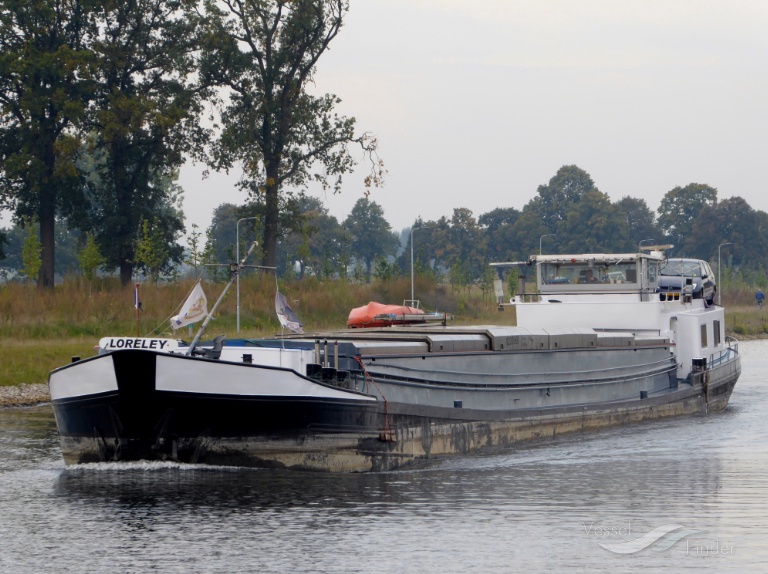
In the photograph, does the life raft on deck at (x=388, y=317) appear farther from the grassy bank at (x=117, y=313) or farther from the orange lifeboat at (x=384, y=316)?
the grassy bank at (x=117, y=313)

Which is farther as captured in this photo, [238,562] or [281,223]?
[281,223]

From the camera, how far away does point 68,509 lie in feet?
56.6

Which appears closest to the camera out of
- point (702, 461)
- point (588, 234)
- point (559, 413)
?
point (702, 461)

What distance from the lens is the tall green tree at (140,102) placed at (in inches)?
2197

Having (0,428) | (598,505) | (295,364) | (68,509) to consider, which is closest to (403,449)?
(295,364)

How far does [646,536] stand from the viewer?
594 inches

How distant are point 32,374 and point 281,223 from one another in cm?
2335

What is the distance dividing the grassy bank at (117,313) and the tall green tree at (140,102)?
5.00 m

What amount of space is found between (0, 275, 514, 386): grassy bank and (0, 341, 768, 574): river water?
16468 millimetres

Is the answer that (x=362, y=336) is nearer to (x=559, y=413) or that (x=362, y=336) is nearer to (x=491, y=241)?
(x=559, y=413)

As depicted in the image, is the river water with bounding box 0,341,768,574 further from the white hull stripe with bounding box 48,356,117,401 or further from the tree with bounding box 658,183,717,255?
the tree with bounding box 658,183,717,255

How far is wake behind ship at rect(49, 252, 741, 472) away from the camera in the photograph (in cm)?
1881

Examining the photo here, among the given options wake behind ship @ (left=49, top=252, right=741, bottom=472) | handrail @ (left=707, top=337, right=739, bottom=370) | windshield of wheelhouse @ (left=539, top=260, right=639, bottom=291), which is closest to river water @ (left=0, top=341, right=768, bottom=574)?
wake behind ship @ (left=49, top=252, right=741, bottom=472)

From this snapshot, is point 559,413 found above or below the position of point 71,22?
below
